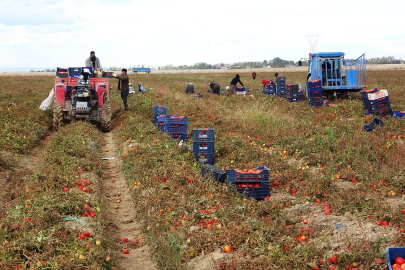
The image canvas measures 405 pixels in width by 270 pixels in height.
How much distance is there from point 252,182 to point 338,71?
14.9 metres

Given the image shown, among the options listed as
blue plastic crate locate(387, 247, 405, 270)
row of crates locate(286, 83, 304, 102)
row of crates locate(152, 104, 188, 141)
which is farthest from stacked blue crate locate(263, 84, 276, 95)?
blue plastic crate locate(387, 247, 405, 270)

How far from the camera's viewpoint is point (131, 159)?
31.8 ft

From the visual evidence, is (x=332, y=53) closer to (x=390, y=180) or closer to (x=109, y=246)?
(x=390, y=180)

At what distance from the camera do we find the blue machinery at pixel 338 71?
19.5 metres

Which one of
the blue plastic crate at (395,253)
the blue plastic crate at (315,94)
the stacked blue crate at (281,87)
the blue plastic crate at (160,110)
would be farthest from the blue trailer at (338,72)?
the blue plastic crate at (395,253)

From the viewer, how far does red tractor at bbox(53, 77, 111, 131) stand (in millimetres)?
13883

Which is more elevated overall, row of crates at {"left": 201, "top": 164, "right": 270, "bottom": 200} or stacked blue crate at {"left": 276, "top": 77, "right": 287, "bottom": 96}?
stacked blue crate at {"left": 276, "top": 77, "right": 287, "bottom": 96}

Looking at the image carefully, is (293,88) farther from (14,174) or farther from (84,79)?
(14,174)

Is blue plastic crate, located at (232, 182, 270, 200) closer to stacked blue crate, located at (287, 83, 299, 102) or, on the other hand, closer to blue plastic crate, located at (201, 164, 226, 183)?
blue plastic crate, located at (201, 164, 226, 183)

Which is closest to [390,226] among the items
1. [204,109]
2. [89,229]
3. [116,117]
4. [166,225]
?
[166,225]

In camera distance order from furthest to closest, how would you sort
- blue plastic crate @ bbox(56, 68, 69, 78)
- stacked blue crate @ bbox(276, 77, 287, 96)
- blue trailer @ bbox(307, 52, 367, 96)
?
1. stacked blue crate @ bbox(276, 77, 287, 96)
2. blue trailer @ bbox(307, 52, 367, 96)
3. blue plastic crate @ bbox(56, 68, 69, 78)

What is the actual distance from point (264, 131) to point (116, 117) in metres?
7.22

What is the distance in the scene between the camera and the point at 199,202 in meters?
6.52

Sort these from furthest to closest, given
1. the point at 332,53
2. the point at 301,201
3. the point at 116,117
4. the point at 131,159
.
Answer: the point at 332,53
the point at 116,117
the point at 131,159
the point at 301,201
